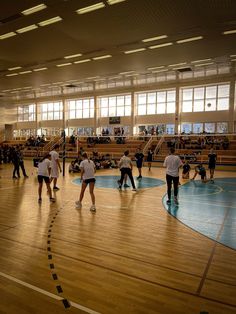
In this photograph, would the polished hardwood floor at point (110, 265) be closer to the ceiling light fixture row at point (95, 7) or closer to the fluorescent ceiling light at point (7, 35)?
the ceiling light fixture row at point (95, 7)

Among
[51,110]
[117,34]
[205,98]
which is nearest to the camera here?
[117,34]

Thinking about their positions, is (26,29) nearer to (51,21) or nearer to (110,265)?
(51,21)

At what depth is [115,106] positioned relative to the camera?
34156 millimetres

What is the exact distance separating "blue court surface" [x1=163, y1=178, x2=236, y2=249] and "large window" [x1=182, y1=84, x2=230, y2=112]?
18.6m

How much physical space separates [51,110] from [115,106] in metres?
11.4

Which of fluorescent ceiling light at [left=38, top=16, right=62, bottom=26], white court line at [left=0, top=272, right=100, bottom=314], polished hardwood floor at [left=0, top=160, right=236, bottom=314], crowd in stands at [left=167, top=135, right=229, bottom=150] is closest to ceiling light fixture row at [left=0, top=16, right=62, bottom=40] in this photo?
fluorescent ceiling light at [left=38, top=16, right=62, bottom=26]

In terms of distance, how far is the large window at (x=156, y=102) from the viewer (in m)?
30.7

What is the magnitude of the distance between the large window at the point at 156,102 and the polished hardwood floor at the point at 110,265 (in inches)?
981

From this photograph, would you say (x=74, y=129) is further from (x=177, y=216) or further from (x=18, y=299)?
(x=18, y=299)

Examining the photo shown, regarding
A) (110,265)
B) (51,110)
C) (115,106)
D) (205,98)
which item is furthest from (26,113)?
(110,265)

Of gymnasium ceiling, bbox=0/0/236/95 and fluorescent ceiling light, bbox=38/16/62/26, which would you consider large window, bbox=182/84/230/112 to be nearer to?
gymnasium ceiling, bbox=0/0/236/95

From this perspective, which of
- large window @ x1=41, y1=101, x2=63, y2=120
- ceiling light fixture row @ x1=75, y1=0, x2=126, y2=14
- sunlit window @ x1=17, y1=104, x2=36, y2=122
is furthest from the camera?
sunlit window @ x1=17, y1=104, x2=36, y2=122

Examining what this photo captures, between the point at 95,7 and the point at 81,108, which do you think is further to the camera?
the point at 81,108

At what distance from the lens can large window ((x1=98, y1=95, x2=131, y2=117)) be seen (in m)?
33.5
